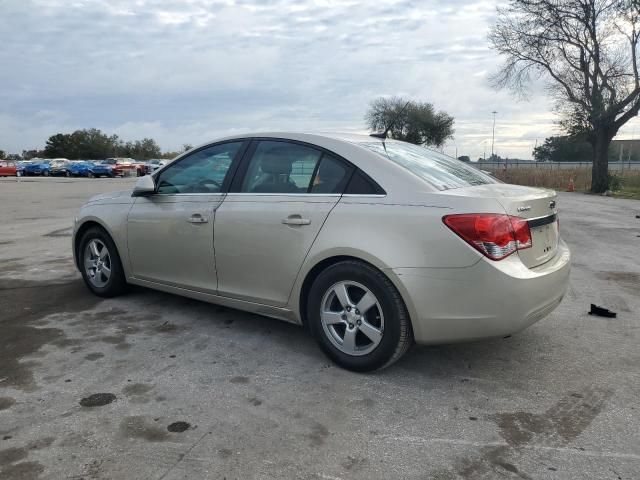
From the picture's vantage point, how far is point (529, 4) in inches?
1073

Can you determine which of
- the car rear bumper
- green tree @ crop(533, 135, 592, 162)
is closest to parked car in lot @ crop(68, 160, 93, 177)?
the car rear bumper

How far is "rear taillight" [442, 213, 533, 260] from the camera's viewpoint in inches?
123

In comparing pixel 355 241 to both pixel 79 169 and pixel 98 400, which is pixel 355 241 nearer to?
pixel 98 400

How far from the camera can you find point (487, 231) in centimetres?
314

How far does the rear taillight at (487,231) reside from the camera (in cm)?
313

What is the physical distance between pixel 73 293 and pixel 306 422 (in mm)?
3597

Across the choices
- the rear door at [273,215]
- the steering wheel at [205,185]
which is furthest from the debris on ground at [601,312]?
the steering wheel at [205,185]

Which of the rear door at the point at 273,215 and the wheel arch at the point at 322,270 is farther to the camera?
the rear door at the point at 273,215

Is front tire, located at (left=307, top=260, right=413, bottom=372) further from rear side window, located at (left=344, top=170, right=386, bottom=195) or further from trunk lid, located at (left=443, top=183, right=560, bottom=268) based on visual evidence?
trunk lid, located at (left=443, top=183, right=560, bottom=268)

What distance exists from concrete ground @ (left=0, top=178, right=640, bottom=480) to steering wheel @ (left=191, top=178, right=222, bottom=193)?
1.12 meters

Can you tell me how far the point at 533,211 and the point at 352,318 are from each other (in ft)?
4.38

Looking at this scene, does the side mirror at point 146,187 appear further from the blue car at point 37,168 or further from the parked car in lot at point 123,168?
the blue car at point 37,168

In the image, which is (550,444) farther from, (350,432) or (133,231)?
(133,231)

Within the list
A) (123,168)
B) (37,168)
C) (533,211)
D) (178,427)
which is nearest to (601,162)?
(533,211)
